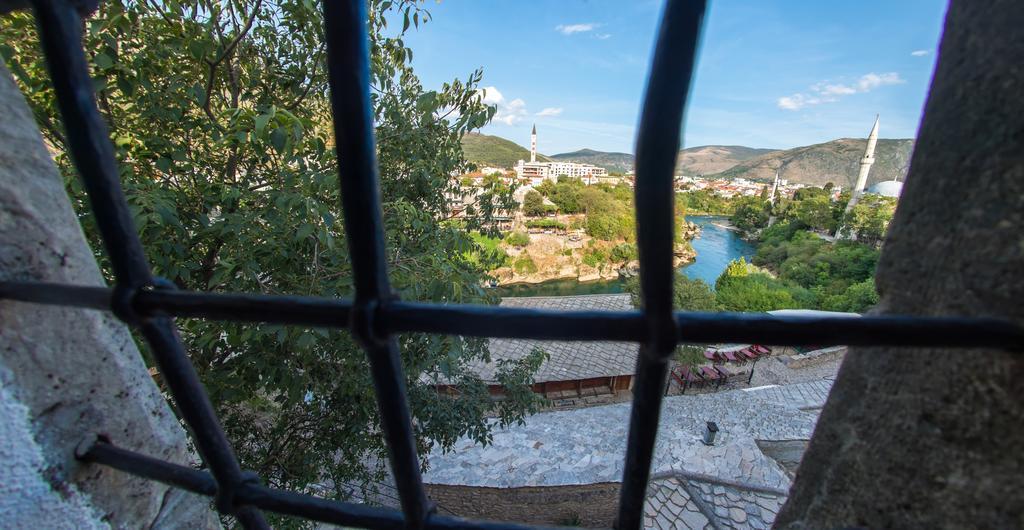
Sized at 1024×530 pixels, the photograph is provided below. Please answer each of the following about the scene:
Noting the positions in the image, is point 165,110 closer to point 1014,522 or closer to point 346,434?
point 346,434

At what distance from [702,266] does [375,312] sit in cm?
3939

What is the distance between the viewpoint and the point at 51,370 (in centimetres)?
68

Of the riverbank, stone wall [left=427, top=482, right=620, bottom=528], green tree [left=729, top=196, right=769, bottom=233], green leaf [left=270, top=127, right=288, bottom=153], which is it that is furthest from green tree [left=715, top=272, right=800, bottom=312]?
green tree [left=729, top=196, right=769, bottom=233]

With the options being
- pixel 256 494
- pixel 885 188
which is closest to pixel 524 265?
pixel 256 494

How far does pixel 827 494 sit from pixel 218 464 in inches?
37.7

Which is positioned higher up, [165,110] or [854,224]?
[165,110]

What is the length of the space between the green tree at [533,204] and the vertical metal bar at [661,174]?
29.4m

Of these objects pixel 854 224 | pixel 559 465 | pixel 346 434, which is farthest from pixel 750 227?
pixel 346 434

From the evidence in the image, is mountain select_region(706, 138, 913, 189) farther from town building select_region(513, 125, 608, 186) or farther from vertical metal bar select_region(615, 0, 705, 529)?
vertical metal bar select_region(615, 0, 705, 529)

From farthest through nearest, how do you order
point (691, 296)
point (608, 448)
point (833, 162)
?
point (833, 162)
point (691, 296)
point (608, 448)

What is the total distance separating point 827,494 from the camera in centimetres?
59

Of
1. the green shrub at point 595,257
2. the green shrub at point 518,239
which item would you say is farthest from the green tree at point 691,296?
the green shrub at point 595,257

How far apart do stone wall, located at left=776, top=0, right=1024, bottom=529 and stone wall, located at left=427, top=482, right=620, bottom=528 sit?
6.77 metres

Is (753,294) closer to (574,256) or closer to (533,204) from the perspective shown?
(574,256)
